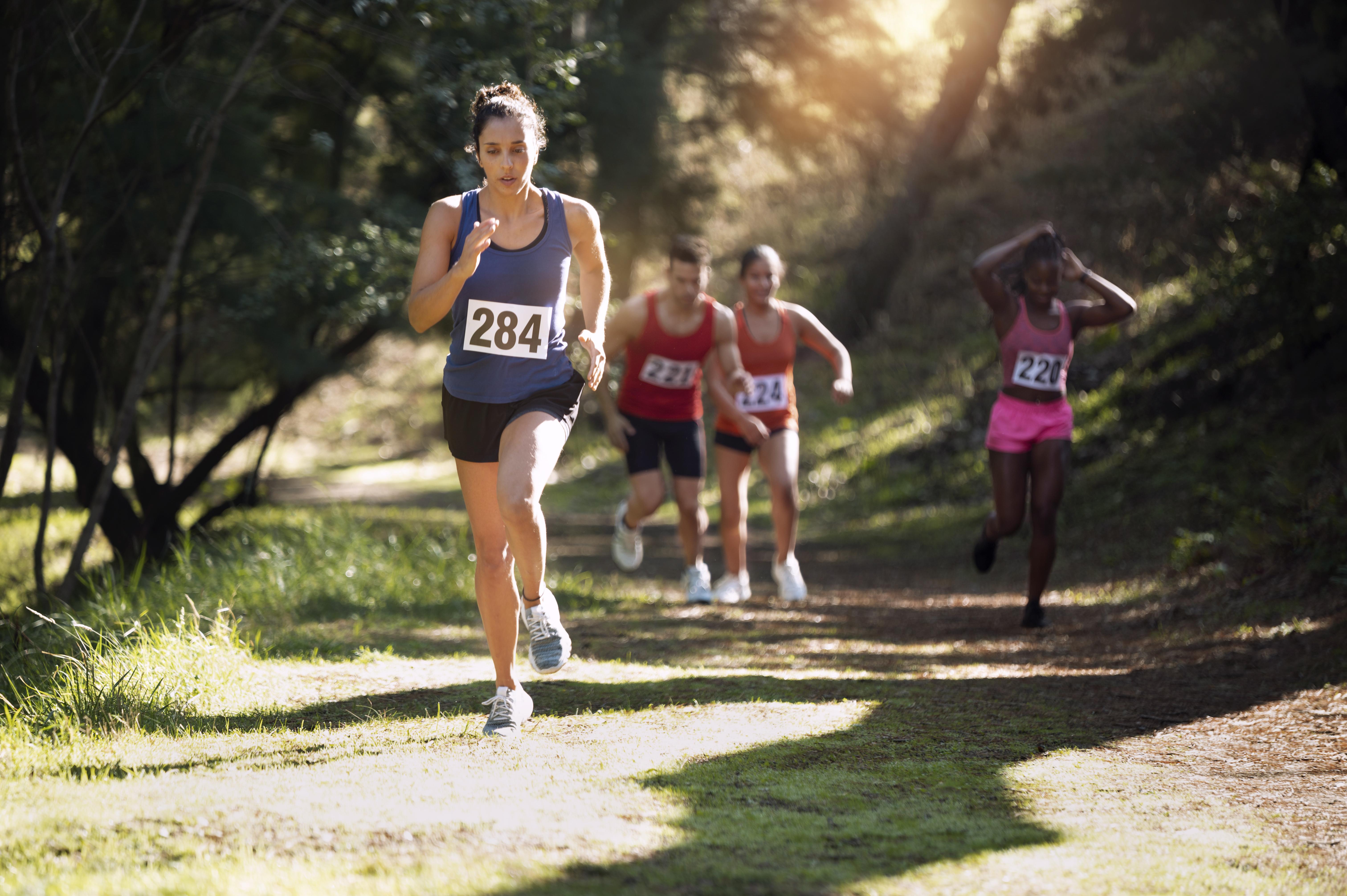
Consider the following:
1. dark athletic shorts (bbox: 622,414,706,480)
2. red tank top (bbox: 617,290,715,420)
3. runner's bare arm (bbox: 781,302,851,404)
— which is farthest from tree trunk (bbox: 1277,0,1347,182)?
dark athletic shorts (bbox: 622,414,706,480)

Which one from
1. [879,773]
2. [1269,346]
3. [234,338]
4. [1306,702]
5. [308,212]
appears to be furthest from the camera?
[1269,346]

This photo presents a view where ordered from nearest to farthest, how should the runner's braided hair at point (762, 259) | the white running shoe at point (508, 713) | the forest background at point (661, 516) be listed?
the forest background at point (661, 516) → the white running shoe at point (508, 713) → the runner's braided hair at point (762, 259)

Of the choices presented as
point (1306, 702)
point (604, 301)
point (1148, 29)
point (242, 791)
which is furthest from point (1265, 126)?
point (242, 791)

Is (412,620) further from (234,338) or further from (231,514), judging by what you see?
(231,514)

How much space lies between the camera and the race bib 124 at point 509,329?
410cm

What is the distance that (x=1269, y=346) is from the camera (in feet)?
36.8

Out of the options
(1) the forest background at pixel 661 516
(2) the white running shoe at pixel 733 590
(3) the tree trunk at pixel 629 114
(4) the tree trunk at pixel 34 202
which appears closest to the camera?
(1) the forest background at pixel 661 516

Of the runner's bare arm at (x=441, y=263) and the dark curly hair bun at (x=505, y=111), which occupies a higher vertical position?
the dark curly hair bun at (x=505, y=111)

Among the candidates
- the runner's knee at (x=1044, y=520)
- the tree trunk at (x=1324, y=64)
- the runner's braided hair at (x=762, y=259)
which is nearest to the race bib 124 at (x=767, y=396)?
the runner's braided hair at (x=762, y=259)

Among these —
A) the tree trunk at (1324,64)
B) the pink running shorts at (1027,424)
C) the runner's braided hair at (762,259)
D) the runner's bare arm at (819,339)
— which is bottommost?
the pink running shorts at (1027,424)

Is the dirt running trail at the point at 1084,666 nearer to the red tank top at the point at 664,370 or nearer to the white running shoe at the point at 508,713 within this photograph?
the white running shoe at the point at 508,713

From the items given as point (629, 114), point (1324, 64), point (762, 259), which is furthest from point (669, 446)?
point (1324, 64)

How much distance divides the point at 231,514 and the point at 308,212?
12.3 ft

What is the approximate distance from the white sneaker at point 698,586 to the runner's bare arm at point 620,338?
3.19ft
